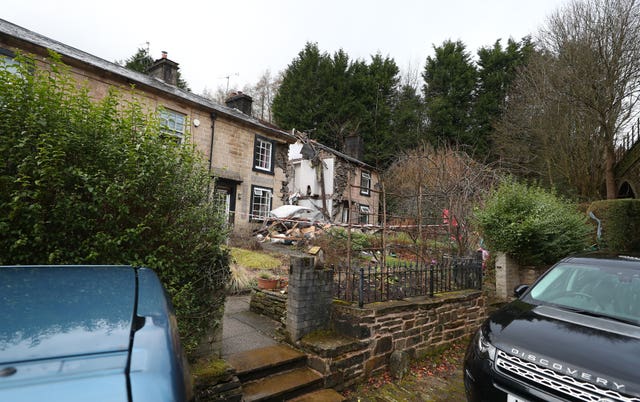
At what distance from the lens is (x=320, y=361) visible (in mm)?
3854

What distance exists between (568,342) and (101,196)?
4.22 meters

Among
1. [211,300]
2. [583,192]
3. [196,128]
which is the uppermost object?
[196,128]

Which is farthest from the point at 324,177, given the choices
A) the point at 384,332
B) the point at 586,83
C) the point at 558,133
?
the point at 384,332

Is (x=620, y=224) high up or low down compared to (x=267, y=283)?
up

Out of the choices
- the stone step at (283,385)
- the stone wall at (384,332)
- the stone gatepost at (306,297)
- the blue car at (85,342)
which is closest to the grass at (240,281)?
the stone gatepost at (306,297)

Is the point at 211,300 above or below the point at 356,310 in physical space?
above

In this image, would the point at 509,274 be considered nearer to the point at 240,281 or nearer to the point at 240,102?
the point at 240,281

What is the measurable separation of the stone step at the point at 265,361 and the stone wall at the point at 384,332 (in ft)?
0.85

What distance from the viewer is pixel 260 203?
16094 mm

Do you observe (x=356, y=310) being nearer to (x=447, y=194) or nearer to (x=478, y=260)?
(x=478, y=260)

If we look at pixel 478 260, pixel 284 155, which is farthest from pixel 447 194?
pixel 284 155

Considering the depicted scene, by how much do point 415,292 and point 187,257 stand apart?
3970 millimetres

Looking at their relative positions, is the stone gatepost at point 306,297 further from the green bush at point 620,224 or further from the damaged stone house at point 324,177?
the damaged stone house at point 324,177

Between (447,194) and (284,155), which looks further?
(284,155)
